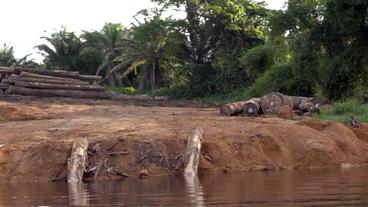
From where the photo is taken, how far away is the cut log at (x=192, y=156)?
381 inches

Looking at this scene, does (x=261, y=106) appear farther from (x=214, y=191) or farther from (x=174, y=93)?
(x=174, y=93)

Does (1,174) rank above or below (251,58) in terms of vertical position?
below

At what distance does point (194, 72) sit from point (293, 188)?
1182 inches

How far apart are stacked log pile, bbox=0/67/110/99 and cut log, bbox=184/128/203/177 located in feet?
49.2

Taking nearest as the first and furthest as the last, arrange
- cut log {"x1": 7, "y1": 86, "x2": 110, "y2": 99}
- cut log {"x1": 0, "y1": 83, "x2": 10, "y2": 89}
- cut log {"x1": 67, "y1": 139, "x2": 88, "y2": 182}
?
cut log {"x1": 67, "y1": 139, "x2": 88, "y2": 182} → cut log {"x1": 7, "y1": 86, "x2": 110, "y2": 99} → cut log {"x1": 0, "y1": 83, "x2": 10, "y2": 89}

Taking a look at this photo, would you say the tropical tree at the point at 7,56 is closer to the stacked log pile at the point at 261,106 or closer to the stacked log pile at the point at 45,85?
the stacked log pile at the point at 45,85

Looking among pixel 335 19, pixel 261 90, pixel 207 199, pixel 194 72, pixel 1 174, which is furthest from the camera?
pixel 194 72

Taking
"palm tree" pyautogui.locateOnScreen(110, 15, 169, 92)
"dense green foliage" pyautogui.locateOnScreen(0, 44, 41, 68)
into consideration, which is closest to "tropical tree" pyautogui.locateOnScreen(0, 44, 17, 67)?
"dense green foliage" pyautogui.locateOnScreen(0, 44, 41, 68)

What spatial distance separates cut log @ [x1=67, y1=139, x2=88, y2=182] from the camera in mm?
9609

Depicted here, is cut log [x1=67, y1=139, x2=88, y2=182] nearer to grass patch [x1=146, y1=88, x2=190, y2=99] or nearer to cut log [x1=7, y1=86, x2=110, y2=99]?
cut log [x1=7, y1=86, x2=110, y2=99]

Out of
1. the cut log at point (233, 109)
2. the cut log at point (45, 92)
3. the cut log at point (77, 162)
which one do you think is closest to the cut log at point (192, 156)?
the cut log at point (77, 162)

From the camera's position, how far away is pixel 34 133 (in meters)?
12.6

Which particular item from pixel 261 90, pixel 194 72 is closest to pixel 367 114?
pixel 261 90

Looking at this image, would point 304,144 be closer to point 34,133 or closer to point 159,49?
point 34,133
